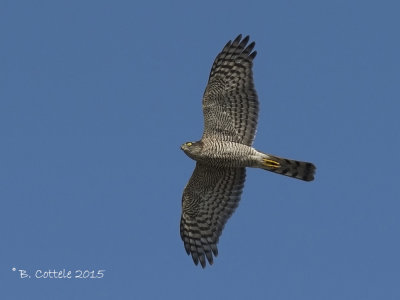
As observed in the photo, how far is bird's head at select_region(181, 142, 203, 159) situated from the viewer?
16.4 meters

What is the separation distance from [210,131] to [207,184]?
4.19 feet

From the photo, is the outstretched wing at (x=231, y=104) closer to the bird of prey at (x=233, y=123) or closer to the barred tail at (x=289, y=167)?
the bird of prey at (x=233, y=123)

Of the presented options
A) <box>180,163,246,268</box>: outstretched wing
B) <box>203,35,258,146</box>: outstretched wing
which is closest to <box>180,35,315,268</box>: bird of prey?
<box>203,35,258,146</box>: outstretched wing

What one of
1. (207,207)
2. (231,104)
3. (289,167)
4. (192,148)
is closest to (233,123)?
(231,104)

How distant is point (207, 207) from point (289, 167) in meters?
2.02

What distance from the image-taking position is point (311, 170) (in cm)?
1650

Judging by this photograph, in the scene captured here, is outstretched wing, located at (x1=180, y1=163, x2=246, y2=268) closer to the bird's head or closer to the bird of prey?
the bird of prey

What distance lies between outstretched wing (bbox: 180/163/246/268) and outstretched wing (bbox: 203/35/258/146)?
0.91m

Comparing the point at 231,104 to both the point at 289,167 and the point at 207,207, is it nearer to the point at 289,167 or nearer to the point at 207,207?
the point at 289,167

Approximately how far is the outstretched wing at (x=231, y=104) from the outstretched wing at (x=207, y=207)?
Result: 0.91m

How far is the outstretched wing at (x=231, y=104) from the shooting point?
16531 mm

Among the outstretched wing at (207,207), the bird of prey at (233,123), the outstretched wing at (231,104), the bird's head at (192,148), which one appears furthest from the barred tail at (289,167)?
the bird's head at (192,148)

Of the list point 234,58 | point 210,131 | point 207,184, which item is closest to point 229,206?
point 207,184

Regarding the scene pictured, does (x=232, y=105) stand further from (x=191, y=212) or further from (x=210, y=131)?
(x=191, y=212)
